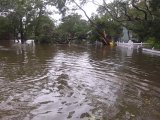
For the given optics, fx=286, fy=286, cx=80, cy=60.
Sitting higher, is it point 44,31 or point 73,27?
point 73,27

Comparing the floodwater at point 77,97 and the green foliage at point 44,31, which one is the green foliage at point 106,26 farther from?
the floodwater at point 77,97

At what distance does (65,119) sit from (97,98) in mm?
2281

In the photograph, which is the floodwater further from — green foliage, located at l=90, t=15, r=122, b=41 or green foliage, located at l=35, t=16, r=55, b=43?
green foliage, located at l=35, t=16, r=55, b=43

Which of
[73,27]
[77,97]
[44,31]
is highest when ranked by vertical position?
[73,27]

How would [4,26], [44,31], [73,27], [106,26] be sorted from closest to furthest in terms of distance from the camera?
[106,26] → [44,31] → [4,26] → [73,27]

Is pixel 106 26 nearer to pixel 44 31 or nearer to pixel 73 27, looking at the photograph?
pixel 44 31

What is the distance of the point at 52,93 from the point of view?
372 inches

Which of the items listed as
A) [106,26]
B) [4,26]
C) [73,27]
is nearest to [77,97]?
[106,26]

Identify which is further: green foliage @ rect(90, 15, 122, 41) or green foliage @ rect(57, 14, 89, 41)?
green foliage @ rect(57, 14, 89, 41)

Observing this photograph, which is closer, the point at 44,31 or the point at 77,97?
the point at 77,97

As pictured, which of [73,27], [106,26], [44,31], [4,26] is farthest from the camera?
[73,27]

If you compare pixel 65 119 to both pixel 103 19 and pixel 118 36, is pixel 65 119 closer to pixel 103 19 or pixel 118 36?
pixel 103 19

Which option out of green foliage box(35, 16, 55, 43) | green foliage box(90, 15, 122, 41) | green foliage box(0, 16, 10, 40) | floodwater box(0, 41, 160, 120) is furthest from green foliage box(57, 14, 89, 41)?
floodwater box(0, 41, 160, 120)

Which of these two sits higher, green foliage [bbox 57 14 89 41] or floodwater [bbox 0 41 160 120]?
green foliage [bbox 57 14 89 41]
